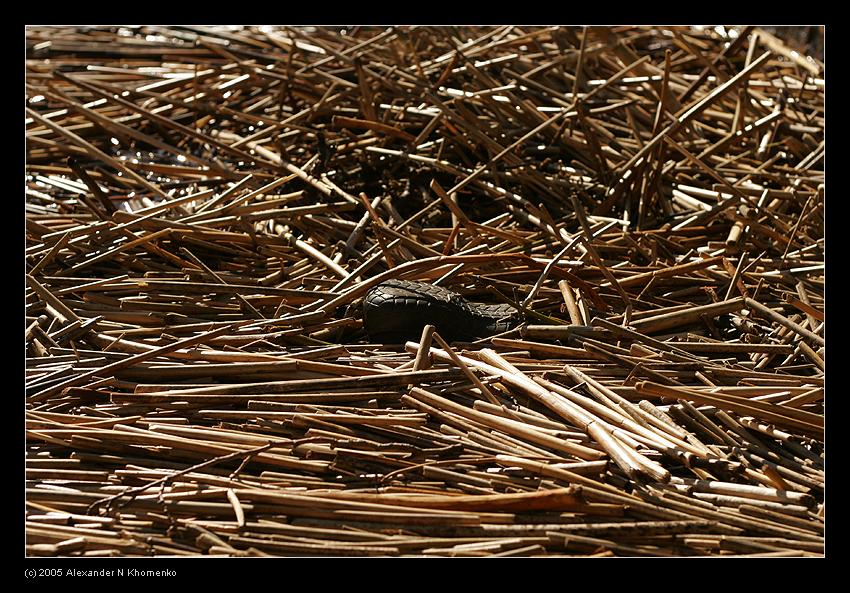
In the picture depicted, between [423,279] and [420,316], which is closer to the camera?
[420,316]

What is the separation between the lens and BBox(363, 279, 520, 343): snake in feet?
8.34

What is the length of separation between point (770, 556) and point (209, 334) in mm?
1405

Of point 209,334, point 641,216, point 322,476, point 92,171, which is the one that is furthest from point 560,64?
point 322,476

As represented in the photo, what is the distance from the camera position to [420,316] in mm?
2555

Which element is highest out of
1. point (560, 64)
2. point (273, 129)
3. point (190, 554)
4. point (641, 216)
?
point (560, 64)

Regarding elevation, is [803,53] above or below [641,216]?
above

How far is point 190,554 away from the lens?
1835 mm

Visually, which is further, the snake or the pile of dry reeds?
the snake

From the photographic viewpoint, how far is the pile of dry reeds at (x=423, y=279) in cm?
192

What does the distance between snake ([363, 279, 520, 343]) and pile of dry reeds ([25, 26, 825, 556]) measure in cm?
7

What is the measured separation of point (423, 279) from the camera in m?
2.84

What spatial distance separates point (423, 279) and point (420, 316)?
30cm

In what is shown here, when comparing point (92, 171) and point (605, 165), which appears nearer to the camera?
point (605, 165)

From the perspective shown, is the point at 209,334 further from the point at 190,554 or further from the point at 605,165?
the point at 605,165
